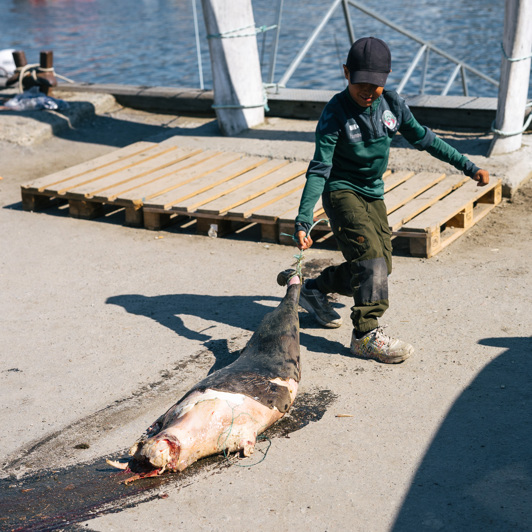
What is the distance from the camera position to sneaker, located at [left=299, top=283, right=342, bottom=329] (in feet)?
17.8

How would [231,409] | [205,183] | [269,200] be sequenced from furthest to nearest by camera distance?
[205,183], [269,200], [231,409]

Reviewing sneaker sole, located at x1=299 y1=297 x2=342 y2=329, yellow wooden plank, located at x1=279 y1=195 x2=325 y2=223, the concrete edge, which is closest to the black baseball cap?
sneaker sole, located at x1=299 y1=297 x2=342 y2=329

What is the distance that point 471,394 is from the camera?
4.48 metres

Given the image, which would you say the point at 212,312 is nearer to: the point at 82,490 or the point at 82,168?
the point at 82,490

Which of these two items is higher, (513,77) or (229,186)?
(513,77)

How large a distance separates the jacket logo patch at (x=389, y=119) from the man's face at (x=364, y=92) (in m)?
0.18

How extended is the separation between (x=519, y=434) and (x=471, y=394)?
48 cm

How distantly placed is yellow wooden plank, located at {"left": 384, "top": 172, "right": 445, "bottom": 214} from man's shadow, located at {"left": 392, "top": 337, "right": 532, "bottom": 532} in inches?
101

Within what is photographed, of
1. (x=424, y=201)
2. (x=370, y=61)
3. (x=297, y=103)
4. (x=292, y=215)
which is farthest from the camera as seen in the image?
(x=297, y=103)

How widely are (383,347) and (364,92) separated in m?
1.58

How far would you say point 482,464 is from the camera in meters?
3.81

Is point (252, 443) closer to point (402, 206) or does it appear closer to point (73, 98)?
point (402, 206)

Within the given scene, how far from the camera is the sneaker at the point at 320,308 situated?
213 inches

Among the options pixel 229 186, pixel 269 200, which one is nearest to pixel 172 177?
pixel 229 186
